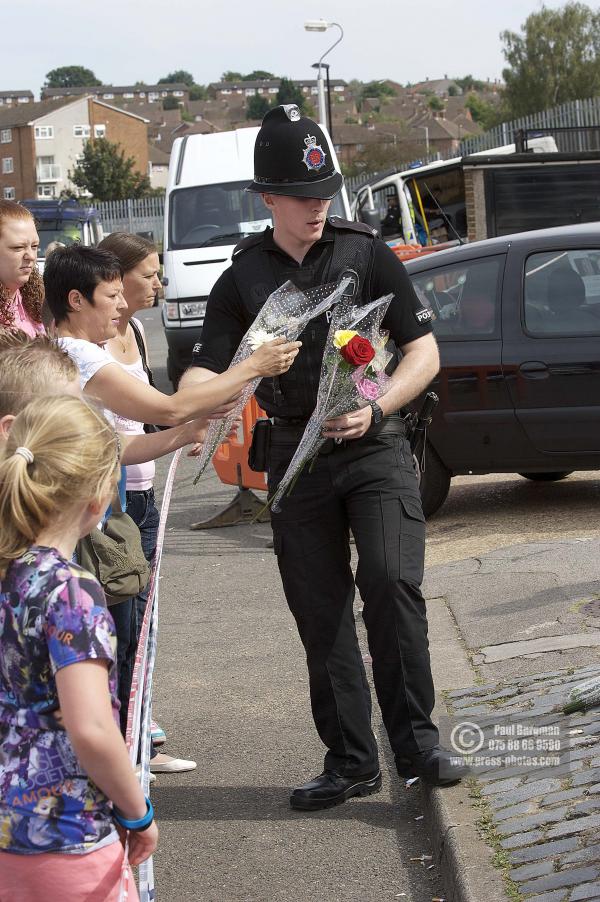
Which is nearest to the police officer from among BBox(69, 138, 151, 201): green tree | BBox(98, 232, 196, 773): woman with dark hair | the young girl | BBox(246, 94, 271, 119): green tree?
BBox(98, 232, 196, 773): woman with dark hair

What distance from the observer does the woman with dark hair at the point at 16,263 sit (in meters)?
4.87

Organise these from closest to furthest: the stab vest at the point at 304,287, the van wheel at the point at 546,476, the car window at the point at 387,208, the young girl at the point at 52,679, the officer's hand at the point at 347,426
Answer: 1. the young girl at the point at 52,679
2. the officer's hand at the point at 347,426
3. the stab vest at the point at 304,287
4. the van wheel at the point at 546,476
5. the car window at the point at 387,208

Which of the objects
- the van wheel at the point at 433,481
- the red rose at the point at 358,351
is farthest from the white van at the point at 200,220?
the red rose at the point at 358,351

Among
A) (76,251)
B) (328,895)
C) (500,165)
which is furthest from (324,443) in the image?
(500,165)

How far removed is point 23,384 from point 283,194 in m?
1.58

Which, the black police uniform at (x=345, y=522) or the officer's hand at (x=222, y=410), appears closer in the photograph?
the officer's hand at (x=222, y=410)

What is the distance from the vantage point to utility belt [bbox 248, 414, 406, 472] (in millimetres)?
4387

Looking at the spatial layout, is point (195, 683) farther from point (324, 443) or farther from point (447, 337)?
point (447, 337)

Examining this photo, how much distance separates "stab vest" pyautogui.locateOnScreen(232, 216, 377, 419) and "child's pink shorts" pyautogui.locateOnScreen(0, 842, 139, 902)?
215 cm

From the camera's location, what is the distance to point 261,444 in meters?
4.54

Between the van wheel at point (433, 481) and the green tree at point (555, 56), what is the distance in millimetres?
72426

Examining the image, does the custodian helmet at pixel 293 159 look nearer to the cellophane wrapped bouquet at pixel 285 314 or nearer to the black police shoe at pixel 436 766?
the cellophane wrapped bouquet at pixel 285 314

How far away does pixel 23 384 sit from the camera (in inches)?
118

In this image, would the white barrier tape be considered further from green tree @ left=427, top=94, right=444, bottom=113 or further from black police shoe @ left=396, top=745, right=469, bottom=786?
green tree @ left=427, top=94, right=444, bottom=113
